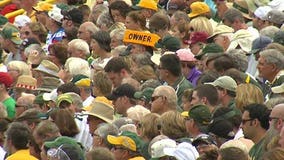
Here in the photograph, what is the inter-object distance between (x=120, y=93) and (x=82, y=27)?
397cm

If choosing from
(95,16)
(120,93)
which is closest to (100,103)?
(120,93)

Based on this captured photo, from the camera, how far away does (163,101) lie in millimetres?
16328

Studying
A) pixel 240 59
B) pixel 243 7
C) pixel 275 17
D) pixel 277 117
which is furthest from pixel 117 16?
pixel 277 117

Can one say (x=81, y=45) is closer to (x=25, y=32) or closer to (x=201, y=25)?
(x=201, y=25)

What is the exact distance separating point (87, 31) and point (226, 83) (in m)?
4.69

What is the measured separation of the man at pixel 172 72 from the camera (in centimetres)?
1742

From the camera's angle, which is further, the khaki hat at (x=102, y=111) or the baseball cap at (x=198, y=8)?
the baseball cap at (x=198, y=8)

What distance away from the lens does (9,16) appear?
24391 mm

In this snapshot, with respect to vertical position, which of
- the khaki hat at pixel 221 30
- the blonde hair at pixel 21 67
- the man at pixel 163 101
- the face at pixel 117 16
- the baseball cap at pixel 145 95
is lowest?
the face at pixel 117 16

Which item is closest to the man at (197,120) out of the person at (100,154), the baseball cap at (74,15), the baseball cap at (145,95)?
the person at (100,154)

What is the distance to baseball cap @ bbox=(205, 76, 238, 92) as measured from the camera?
53.7 feet

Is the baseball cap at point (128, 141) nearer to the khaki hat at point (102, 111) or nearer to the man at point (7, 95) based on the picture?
the khaki hat at point (102, 111)

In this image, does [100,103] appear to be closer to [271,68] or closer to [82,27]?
[271,68]

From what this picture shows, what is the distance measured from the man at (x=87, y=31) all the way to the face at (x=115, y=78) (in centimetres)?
255
